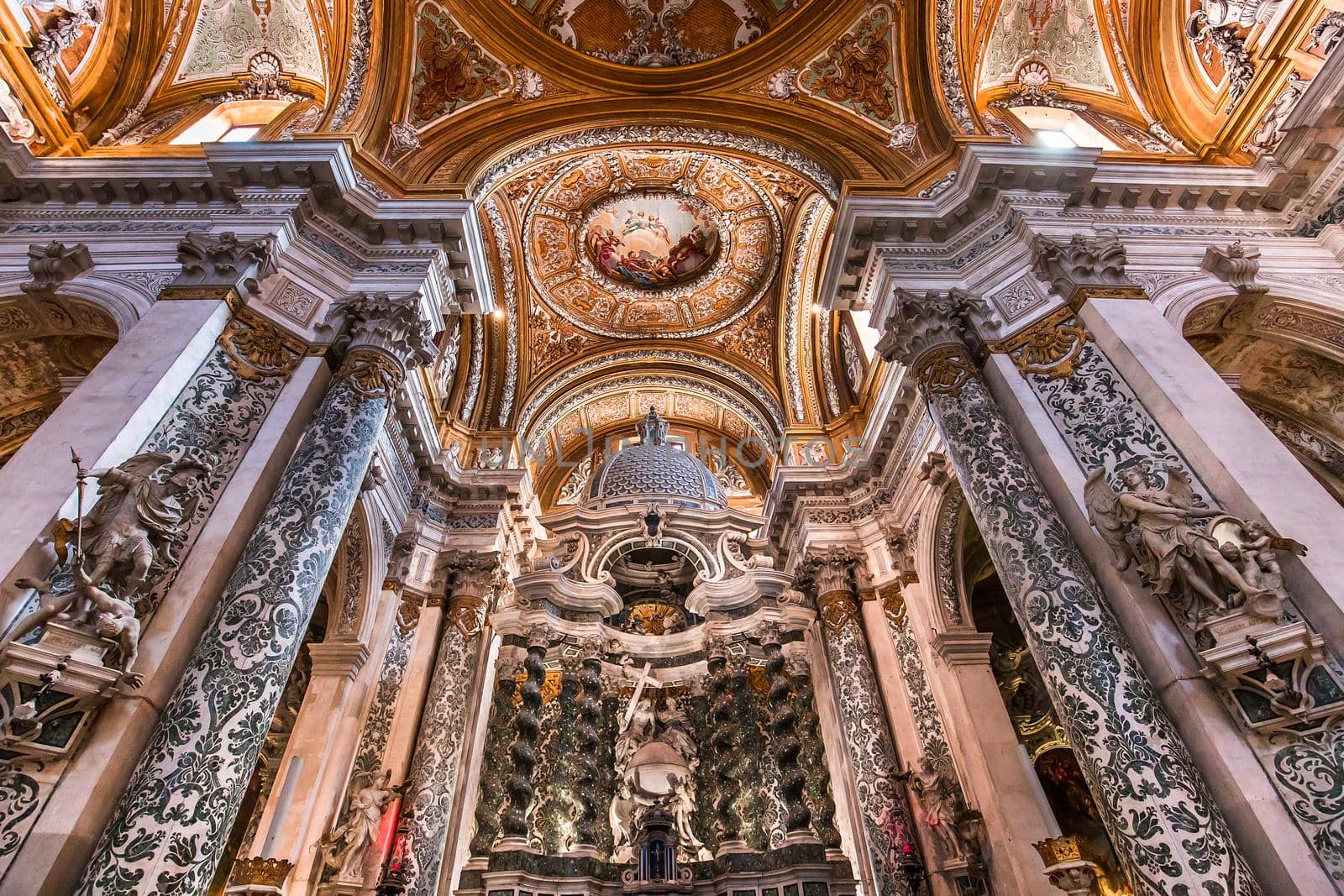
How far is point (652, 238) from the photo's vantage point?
1505 cm

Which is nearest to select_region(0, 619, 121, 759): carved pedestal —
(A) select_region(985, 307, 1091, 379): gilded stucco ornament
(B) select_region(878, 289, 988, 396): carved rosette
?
(B) select_region(878, 289, 988, 396): carved rosette

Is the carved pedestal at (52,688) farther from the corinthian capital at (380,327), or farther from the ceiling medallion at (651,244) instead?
the ceiling medallion at (651,244)

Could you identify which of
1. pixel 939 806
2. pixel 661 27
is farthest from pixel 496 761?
pixel 661 27

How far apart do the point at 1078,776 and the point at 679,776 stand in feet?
22.7

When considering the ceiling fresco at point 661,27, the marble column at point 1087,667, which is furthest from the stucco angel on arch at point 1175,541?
the ceiling fresco at point 661,27

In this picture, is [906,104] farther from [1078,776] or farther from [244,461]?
[1078,776]

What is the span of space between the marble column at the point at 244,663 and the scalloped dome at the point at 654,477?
8430mm

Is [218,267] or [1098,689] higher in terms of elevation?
[218,267]

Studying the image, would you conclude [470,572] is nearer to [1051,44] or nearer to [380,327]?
[380,327]

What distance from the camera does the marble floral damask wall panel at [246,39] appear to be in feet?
31.8

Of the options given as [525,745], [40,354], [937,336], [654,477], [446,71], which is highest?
[446,71]

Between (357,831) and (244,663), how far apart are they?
13.8 feet

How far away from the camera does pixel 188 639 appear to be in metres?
4.91

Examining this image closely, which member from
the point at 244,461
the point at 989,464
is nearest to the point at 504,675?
the point at 244,461
